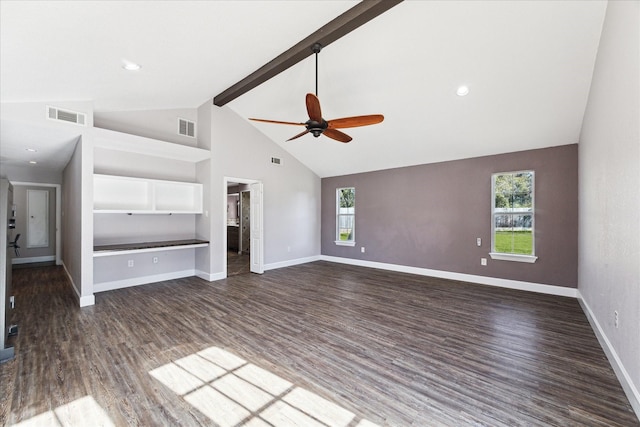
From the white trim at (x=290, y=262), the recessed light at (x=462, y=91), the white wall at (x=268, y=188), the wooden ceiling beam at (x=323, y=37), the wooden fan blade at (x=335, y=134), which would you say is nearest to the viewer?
the wooden ceiling beam at (x=323, y=37)

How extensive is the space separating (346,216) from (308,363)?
5.25 m

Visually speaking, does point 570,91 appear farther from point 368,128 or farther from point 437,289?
point 437,289

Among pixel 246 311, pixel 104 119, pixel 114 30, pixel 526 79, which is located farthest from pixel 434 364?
pixel 104 119

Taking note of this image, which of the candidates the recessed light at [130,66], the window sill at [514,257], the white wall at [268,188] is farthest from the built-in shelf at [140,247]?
the window sill at [514,257]

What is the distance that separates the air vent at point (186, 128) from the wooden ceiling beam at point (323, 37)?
1.71m

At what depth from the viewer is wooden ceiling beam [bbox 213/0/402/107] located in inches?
110

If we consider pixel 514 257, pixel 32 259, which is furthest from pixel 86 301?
pixel 514 257

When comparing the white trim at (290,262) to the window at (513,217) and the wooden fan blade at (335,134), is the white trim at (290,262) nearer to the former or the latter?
the wooden fan blade at (335,134)

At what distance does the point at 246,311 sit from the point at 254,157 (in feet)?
11.4

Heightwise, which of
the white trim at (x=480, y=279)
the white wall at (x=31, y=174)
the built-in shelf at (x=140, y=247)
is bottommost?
the white trim at (x=480, y=279)

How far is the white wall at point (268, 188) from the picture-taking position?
17.7ft

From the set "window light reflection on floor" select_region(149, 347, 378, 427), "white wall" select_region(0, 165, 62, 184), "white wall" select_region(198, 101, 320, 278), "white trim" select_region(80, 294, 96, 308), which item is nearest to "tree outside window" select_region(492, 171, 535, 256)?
"white wall" select_region(198, 101, 320, 278)

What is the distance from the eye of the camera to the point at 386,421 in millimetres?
1755

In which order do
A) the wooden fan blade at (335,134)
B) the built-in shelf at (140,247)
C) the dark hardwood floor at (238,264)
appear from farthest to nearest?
the dark hardwood floor at (238,264)
the built-in shelf at (140,247)
the wooden fan blade at (335,134)
